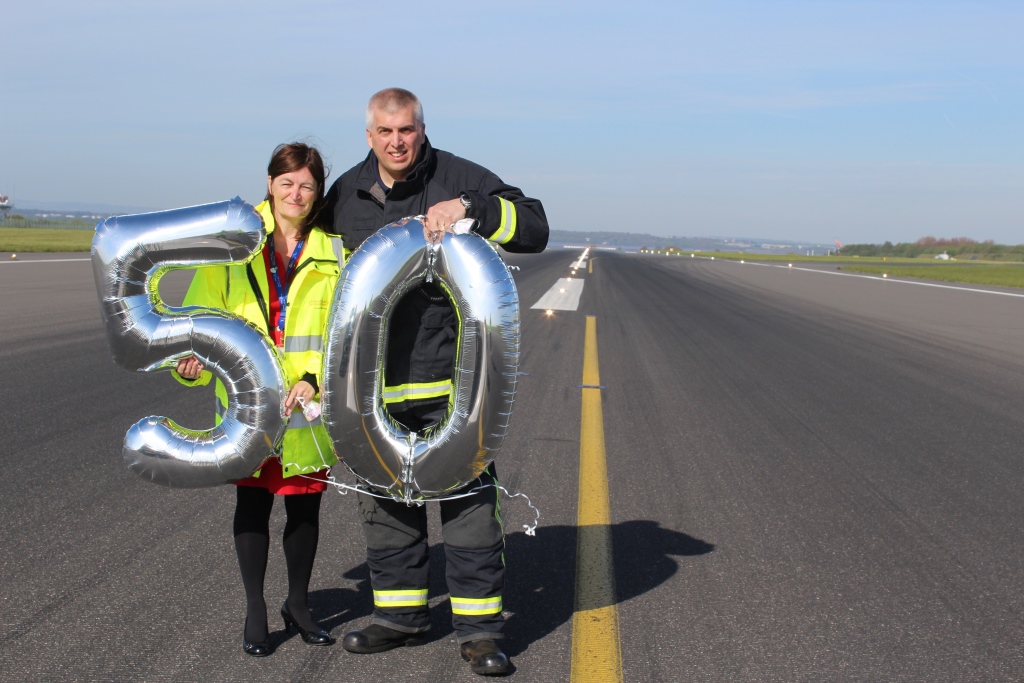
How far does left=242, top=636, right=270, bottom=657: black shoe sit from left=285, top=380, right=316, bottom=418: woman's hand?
81 centimetres

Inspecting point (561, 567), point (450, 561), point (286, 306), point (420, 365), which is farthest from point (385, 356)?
point (561, 567)

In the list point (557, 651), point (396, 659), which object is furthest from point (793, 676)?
point (396, 659)

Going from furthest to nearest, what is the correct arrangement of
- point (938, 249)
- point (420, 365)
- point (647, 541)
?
1. point (938, 249)
2. point (647, 541)
3. point (420, 365)

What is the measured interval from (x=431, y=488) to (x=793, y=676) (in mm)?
1379

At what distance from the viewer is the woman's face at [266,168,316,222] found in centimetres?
335

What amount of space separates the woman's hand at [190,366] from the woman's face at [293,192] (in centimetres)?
55

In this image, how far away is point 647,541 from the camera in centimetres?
495

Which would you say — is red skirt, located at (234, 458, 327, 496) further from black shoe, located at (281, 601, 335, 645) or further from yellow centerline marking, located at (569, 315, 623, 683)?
yellow centerline marking, located at (569, 315, 623, 683)

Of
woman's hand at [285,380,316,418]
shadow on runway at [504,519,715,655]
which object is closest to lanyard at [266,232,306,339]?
woman's hand at [285,380,316,418]

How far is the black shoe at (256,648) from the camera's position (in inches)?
134

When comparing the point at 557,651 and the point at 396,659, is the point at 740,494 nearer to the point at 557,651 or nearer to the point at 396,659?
the point at 557,651

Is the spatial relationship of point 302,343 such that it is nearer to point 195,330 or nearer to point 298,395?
point 298,395

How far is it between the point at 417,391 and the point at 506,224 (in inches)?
24.5

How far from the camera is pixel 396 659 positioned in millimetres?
3479
